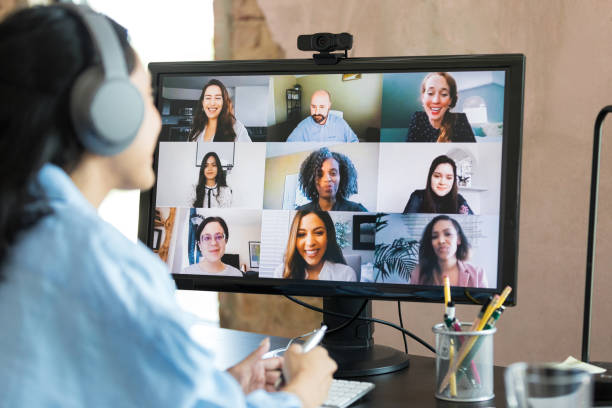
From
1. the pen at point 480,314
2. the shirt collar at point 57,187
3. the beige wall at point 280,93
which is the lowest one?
the pen at point 480,314

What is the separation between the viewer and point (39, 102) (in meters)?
0.59

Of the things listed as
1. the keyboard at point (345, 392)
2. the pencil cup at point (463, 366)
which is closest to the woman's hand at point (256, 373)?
the keyboard at point (345, 392)

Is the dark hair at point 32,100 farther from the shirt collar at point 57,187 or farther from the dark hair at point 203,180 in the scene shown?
the dark hair at point 203,180

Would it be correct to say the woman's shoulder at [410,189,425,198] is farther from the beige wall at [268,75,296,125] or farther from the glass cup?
the glass cup

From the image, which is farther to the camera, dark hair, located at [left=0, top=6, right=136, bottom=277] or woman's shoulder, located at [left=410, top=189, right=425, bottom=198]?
woman's shoulder, located at [left=410, top=189, right=425, bottom=198]

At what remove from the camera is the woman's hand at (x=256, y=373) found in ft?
2.89

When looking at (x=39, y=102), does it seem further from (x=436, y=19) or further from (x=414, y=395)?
(x=436, y=19)

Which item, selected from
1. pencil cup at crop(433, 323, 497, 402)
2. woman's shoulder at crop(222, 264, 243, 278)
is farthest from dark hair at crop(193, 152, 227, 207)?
pencil cup at crop(433, 323, 497, 402)

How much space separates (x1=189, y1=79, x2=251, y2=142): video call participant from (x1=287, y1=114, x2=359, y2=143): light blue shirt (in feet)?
0.28

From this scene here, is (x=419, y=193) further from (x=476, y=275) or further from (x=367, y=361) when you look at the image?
(x=367, y=361)

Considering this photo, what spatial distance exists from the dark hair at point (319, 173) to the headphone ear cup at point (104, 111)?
0.46 meters

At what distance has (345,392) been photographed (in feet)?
3.05

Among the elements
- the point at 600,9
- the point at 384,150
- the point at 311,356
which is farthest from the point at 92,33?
the point at 600,9

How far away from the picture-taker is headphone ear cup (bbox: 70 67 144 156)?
599 mm
